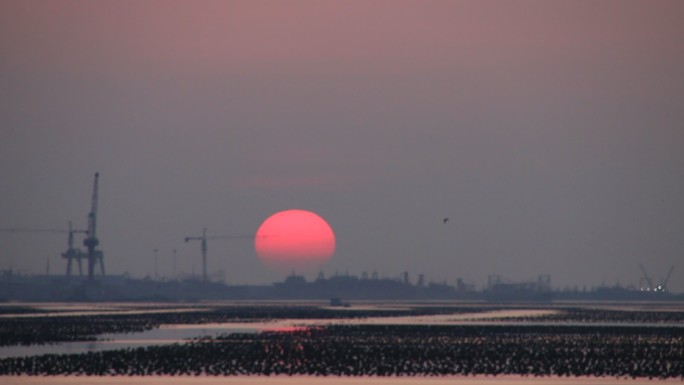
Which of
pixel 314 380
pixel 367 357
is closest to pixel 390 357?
pixel 367 357

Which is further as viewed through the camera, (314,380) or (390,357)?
(390,357)

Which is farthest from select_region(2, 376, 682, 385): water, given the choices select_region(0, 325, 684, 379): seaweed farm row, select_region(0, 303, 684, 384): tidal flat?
select_region(0, 325, 684, 379): seaweed farm row

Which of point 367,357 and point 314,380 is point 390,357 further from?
point 314,380

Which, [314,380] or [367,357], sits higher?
[367,357]

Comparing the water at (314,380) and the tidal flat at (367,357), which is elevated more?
the tidal flat at (367,357)

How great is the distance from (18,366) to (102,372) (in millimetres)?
5935

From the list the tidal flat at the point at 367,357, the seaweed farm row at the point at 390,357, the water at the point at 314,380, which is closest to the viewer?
the water at the point at 314,380

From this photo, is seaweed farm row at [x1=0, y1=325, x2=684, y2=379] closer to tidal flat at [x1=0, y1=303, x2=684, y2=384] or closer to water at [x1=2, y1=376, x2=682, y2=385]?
tidal flat at [x1=0, y1=303, x2=684, y2=384]

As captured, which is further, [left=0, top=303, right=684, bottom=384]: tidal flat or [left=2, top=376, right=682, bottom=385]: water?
[left=0, top=303, right=684, bottom=384]: tidal flat

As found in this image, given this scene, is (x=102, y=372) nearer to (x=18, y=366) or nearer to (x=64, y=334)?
(x=18, y=366)

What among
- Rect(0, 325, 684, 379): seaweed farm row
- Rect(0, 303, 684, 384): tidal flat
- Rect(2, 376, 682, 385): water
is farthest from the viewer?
Rect(0, 325, 684, 379): seaweed farm row

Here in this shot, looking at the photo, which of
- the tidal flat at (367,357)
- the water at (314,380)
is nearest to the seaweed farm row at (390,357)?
the tidal flat at (367,357)

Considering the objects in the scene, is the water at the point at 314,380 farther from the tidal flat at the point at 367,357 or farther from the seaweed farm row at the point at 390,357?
the seaweed farm row at the point at 390,357

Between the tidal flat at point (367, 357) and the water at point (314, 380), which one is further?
the tidal flat at point (367, 357)
